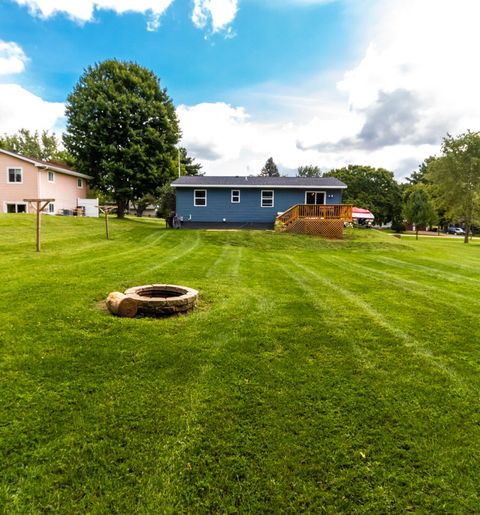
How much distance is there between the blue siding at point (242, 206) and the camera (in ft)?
70.3

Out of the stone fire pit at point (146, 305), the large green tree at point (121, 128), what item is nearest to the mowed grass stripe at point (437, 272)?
the stone fire pit at point (146, 305)

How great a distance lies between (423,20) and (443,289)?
353 inches

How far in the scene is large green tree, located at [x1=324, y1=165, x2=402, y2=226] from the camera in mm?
48031

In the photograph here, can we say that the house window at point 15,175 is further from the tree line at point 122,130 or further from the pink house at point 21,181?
the tree line at point 122,130

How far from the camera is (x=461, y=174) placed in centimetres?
2633

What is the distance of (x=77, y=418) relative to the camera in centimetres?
250

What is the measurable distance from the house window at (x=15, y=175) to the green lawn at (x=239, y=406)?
72.6 feet

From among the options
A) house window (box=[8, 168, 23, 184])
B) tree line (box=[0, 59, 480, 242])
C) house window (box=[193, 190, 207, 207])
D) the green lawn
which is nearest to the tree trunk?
the green lawn

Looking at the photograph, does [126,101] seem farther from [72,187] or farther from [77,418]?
[77,418]

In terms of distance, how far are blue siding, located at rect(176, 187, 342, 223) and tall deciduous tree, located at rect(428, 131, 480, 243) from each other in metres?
12.0

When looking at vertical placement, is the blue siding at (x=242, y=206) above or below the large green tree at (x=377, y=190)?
below

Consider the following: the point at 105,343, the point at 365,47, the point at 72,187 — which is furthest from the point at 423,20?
the point at 72,187

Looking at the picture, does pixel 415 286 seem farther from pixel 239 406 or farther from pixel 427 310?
pixel 239 406

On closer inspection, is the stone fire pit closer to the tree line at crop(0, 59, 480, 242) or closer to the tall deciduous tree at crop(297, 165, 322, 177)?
the tree line at crop(0, 59, 480, 242)
